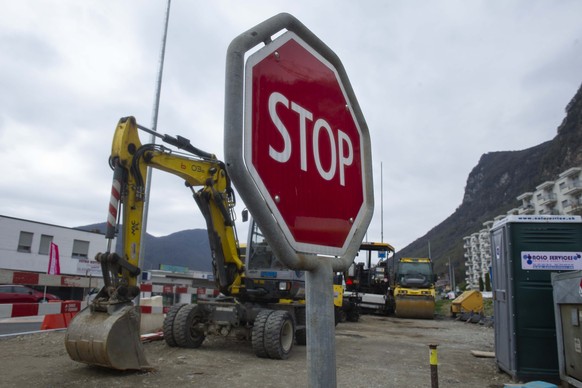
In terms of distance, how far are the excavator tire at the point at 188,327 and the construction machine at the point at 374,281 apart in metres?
12.8

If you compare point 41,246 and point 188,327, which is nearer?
point 188,327

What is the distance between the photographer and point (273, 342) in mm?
7844

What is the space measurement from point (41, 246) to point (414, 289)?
30580mm

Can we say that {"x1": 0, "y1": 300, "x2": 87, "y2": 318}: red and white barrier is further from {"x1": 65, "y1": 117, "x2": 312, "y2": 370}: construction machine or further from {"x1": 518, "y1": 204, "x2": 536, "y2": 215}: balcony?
{"x1": 518, "y1": 204, "x2": 536, "y2": 215}: balcony

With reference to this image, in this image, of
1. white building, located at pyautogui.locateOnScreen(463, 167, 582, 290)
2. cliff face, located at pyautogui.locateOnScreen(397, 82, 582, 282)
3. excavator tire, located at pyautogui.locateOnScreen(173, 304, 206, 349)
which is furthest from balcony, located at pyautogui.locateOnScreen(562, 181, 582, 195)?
excavator tire, located at pyautogui.locateOnScreen(173, 304, 206, 349)

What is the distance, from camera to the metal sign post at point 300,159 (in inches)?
42.1

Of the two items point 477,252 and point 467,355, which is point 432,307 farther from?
point 477,252

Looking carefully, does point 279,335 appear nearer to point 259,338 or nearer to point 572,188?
point 259,338

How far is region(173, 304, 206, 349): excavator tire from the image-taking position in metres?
8.39

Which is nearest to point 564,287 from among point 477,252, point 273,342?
point 273,342

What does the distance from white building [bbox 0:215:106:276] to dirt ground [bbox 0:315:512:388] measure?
25889 millimetres

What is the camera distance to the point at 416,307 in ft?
65.9

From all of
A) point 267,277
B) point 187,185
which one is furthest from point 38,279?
point 267,277

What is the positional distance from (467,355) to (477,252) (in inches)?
5076
